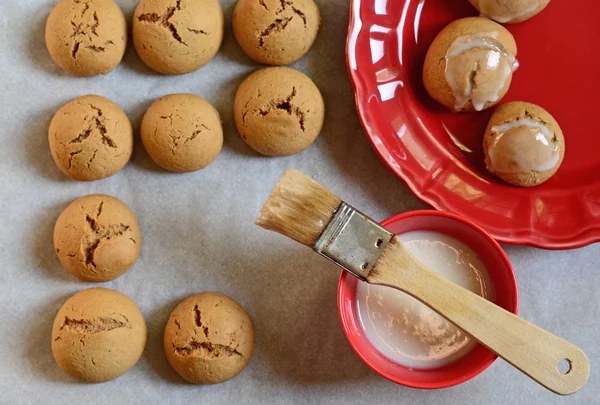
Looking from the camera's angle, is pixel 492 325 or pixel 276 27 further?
pixel 276 27

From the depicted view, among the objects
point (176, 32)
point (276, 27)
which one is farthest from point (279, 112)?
point (176, 32)

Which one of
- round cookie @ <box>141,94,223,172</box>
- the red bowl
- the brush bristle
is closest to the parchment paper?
round cookie @ <box>141,94,223,172</box>

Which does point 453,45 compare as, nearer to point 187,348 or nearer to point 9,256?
point 187,348

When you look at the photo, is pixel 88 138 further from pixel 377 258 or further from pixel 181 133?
pixel 377 258

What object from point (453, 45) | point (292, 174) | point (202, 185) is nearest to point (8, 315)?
point (202, 185)

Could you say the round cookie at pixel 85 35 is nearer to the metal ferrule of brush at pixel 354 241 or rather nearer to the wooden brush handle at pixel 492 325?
the metal ferrule of brush at pixel 354 241

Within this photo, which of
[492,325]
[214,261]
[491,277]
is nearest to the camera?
[492,325]

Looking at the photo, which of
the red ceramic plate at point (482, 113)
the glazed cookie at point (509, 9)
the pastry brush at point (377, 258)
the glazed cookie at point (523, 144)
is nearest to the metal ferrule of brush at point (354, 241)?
the pastry brush at point (377, 258)

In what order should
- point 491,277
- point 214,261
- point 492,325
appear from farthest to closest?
point 214,261, point 491,277, point 492,325
